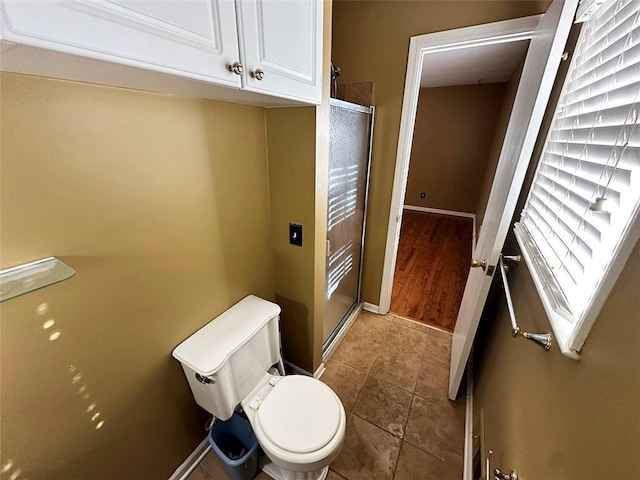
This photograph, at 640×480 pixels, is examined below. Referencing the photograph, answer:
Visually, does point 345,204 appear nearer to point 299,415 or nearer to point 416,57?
point 416,57

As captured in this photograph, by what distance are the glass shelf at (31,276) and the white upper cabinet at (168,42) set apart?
0.45 meters

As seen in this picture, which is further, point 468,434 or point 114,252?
point 468,434

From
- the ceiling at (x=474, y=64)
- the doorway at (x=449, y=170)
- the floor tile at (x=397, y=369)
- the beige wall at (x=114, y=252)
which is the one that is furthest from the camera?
the doorway at (x=449, y=170)

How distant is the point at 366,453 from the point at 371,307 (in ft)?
3.86

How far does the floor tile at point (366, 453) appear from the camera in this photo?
1.30 metres

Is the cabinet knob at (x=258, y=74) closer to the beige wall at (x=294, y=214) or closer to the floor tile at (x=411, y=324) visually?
the beige wall at (x=294, y=214)

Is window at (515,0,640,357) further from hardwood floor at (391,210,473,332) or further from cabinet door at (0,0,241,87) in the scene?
hardwood floor at (391,210,473,332)

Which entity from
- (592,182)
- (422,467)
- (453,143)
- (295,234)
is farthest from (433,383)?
(453,143)

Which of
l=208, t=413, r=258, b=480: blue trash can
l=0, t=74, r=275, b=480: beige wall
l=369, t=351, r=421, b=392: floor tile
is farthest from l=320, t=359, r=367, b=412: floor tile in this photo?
l=0, t=74, r=275, b=480: beige wall

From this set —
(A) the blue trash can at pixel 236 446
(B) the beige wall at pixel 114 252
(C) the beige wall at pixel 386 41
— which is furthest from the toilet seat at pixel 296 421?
(C) the beige wall at pixel 386 41

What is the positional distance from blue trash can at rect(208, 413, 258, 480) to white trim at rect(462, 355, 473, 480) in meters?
1.04

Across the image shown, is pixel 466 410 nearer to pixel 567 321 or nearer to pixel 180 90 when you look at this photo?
pixel 567 321

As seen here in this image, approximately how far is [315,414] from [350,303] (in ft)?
4.01

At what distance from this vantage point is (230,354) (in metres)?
1.07
